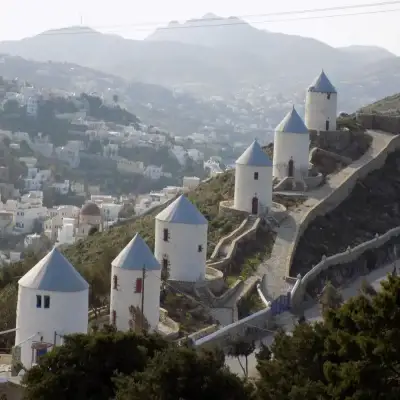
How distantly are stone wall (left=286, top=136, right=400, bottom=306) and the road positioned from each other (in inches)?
61.3

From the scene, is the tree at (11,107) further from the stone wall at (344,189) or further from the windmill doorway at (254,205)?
the windmill doorway at (254,205)

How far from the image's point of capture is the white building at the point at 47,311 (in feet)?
62.7

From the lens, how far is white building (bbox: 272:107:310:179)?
3291 cm

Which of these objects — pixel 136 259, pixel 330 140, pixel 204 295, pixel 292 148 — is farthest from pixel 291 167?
pixel 136 259

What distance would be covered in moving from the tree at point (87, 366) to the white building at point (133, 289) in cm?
551

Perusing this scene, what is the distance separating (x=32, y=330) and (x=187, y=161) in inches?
3517

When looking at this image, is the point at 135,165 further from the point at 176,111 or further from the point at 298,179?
the point at 176,111

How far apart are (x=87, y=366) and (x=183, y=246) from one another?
934 cm

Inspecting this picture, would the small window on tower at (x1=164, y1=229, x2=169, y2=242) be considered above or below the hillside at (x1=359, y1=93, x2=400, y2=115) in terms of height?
below

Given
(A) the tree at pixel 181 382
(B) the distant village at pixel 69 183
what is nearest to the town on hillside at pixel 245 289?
(A) the tree at pixel 181 382

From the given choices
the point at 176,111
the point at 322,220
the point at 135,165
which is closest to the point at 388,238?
the point at 322,220

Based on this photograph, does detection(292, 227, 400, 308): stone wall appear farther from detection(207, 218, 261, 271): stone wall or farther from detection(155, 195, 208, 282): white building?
detection(155, 195, 208, 282): white building

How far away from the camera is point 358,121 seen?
3862cm

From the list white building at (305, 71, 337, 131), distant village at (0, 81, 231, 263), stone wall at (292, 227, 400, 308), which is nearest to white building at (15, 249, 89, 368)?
stone wall at (292, 227, 400, 308)
